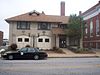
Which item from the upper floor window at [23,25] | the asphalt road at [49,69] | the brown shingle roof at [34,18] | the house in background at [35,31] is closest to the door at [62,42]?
the house in background at [35,31]

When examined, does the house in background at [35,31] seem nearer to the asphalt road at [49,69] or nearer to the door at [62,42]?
the door at [62,42]

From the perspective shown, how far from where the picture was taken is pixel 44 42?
1874 inches

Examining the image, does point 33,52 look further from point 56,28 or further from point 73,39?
point 73,39

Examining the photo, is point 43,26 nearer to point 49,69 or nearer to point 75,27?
point 75,27

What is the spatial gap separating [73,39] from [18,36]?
11.4 m

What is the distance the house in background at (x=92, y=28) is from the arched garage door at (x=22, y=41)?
12485mm

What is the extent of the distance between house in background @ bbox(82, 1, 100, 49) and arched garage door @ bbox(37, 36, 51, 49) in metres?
8.60

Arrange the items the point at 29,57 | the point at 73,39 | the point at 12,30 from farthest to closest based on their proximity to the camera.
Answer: the point at 73,39 < the point at 12,30 < the point at 29,57

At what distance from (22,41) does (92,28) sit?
46.1ft

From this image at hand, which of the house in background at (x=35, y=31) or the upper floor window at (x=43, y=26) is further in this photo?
the upper floor window at (x=43, y=26)

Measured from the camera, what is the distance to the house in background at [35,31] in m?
46.7

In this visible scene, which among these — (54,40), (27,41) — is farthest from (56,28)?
(27,41)

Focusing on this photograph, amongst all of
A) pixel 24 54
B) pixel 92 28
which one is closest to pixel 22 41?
pixel 92 28

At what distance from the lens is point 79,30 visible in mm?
46906
